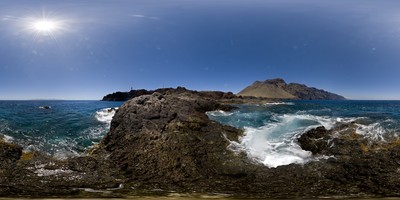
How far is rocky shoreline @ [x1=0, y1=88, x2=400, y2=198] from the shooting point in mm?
9336

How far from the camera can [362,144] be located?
1450cm

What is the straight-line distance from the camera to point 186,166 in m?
11.8

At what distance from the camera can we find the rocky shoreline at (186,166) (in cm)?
934

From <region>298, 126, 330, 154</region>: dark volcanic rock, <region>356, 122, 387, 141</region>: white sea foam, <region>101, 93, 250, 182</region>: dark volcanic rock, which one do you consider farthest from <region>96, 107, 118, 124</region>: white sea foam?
<region>356, 122, 387, 141</region>: white sea foam

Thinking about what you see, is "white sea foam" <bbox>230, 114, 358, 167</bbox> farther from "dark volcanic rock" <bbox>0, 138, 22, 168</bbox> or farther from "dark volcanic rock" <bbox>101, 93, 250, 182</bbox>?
"dark volcanic rock" <bbox>0, 138, 22, 168</bbox>

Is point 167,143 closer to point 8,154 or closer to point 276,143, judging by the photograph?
point 276,143

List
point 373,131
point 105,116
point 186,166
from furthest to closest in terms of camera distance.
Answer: point 105,116 → point 373,131 → point 186,166

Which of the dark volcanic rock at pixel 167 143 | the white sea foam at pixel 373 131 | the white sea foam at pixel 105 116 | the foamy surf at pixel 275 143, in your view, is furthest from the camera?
the white sea foam at pixel 105 116

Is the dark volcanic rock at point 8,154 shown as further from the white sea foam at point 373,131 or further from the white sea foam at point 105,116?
the white sea foam at point 373,131

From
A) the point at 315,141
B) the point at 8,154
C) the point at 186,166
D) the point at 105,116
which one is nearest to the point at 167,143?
the point at 186,166

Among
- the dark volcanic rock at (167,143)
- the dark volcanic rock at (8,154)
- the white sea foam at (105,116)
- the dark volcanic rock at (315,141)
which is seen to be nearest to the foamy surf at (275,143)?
the dark volcanic rock at (315,141)

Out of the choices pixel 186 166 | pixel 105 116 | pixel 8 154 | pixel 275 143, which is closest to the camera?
pixel 186 166

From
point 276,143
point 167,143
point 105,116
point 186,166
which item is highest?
point 105,116

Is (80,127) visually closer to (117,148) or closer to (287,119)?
(117,148)
